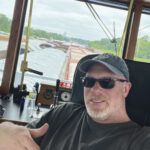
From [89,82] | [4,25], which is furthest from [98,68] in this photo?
[4,25]

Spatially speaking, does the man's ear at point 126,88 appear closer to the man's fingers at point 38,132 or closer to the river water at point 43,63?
the man's fingers at point 38,132

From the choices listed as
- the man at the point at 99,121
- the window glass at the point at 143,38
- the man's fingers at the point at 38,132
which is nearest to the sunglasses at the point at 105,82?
the man at the point at 99,121

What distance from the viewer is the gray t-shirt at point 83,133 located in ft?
3.16

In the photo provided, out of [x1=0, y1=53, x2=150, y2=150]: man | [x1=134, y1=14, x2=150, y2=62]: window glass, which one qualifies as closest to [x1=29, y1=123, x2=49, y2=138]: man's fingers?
[x1=0, y1=53, x2=150, y2=150]: man

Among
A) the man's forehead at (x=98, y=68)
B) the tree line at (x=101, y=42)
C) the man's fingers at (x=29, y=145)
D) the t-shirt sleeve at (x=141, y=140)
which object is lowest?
the man's fingers at (x=29, y=145)

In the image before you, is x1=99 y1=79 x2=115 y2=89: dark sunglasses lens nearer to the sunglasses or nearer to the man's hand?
the sunglasses

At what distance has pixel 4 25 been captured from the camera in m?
2.31

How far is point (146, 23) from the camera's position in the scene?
7.96ft

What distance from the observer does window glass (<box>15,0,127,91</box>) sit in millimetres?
2369

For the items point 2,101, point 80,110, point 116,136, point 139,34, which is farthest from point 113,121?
point 139,34

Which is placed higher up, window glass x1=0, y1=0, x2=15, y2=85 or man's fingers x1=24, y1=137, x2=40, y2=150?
window glass x1=0, y1=0, x2=15, y2=85

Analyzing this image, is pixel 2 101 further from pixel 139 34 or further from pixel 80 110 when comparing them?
pixel 139 34

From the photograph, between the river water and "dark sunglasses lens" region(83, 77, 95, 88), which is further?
the river water

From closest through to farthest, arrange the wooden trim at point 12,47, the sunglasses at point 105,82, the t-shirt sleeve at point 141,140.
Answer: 1. the t-shirt sleeve at point 141,140
2. the sunglasses at point 105,82
3. the wooden trim at point 12,47
